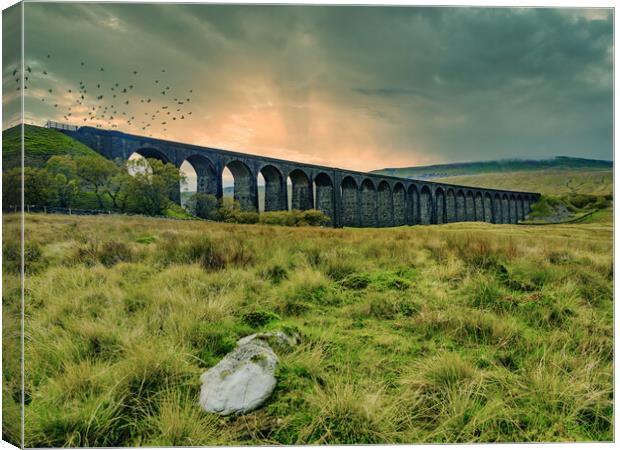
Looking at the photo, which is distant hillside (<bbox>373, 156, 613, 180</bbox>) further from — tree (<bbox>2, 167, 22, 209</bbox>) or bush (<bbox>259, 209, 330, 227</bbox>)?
tree (<bbox>2, 167, 22, 209</bbox>)

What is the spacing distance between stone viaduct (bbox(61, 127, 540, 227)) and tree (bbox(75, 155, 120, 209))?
23cm


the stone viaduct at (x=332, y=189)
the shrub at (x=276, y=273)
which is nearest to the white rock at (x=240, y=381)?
the shrub at (x=276, y=273)

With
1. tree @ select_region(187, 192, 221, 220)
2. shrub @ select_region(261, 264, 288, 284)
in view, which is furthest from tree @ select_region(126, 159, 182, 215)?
shrub @ select_region(261, 264, 288, 284)

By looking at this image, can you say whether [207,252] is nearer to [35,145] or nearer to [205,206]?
[35,145]

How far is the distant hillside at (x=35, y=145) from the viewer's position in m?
3.24

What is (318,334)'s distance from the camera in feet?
11.4

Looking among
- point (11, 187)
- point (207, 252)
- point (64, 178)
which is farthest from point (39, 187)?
point (207, 252)

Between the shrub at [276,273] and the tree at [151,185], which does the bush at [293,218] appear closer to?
the tree at [151,185]

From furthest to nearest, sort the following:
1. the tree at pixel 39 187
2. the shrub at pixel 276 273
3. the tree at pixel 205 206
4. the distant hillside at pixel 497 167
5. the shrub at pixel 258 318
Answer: the tree at pixel 205 206
the shrub at pixel 276 273
the distant hillside at pixel 497 167
the tree at pixel 39 187
the shrub at pixel 258 318

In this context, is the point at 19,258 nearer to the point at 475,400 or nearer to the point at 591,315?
the point at 475,400

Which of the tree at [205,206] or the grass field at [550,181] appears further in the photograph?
the tree at [205,206]

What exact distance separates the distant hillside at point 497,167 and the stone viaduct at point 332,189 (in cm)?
35

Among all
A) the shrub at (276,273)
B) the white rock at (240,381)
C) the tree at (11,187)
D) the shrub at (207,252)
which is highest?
the tree at (11,187)

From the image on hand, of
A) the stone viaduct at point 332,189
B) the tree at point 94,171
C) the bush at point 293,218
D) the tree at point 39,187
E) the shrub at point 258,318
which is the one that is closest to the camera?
the shrub at point 258,318
